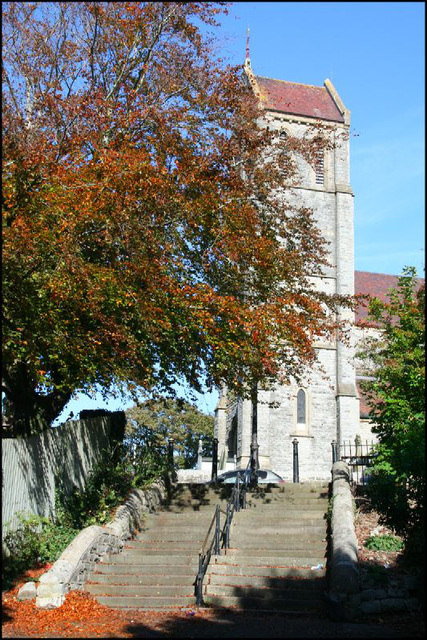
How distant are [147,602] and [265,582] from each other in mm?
2004

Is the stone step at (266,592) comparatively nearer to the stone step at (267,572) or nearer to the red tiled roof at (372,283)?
the stone step at (267,572)

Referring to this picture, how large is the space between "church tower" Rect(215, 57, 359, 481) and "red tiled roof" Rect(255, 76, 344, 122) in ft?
0.40

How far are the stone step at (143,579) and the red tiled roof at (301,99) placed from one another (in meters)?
37.3

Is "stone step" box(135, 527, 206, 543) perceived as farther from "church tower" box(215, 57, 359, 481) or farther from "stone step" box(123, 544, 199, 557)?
"church tower" box(215, 57, 359, 481)

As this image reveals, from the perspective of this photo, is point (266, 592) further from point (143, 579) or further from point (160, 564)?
point (160, 564)

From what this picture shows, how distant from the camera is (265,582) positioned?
11.4 metres

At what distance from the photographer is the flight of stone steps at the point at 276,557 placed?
10828mm

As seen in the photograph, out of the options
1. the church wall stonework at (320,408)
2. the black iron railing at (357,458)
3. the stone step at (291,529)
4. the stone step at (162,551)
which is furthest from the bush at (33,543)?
the church wall stonework at (320,408)

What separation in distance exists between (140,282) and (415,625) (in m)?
7.58

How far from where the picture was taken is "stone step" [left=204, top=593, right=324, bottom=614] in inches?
414

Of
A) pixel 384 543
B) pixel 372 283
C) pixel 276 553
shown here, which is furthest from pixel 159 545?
pixel 372 283

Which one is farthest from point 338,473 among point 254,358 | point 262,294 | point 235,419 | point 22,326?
point 235,419

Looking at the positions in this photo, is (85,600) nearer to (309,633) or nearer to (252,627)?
(252,627)

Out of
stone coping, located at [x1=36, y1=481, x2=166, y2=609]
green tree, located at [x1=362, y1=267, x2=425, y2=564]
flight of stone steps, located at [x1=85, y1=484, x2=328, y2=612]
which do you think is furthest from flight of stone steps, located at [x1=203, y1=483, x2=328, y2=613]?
stone coping, located at [x1=36, y1=481, x2=166, y2=609]
